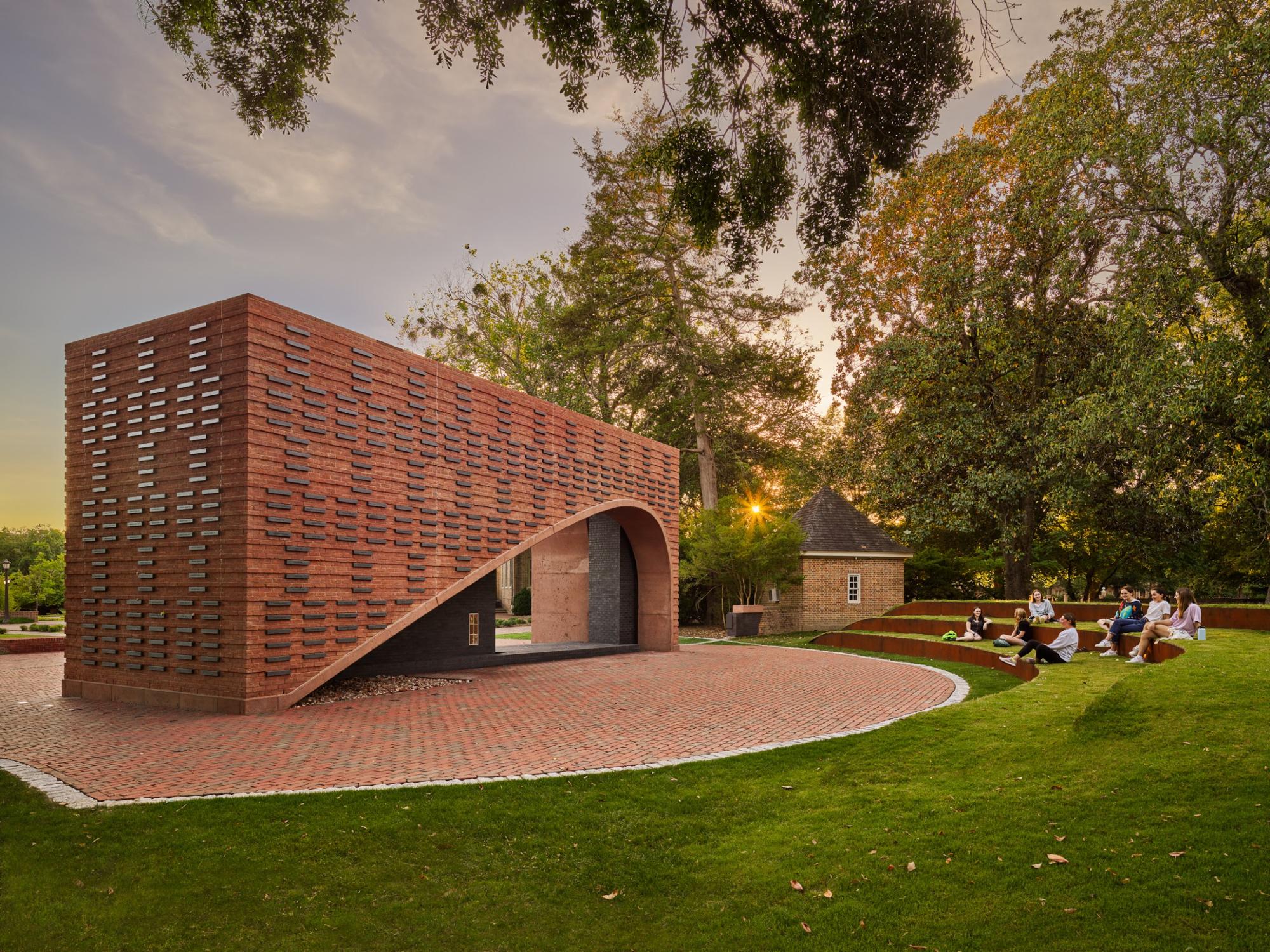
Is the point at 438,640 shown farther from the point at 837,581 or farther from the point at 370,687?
the point at 837,581

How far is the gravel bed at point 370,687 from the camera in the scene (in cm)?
1195

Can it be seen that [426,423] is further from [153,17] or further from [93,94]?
[153,17]

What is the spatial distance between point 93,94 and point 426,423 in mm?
6433

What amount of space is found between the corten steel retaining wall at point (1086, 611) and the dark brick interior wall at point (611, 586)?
32.5ft

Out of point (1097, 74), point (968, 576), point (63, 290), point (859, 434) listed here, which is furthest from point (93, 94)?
point (968, 576)

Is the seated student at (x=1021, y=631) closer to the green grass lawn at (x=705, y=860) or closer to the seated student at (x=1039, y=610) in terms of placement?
the seated student at (x=1039, y=610)

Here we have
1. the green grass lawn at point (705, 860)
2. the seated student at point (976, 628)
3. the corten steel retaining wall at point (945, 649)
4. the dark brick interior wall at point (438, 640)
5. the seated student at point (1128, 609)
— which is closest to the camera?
the green grass lawn at point (705, 860)

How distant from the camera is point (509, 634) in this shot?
27938 millimetres

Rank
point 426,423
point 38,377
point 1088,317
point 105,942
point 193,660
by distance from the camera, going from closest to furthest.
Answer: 1. point 105,942
2. point 193,660
3. point 426,423
4. point 38,377
5. point 1088,317

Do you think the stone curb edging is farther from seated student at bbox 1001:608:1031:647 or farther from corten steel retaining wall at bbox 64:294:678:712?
seated student at bbox 1001:608:1031:647

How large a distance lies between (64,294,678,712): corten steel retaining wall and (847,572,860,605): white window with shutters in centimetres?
2039

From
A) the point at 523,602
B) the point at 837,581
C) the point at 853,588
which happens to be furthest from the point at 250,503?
the point at 523,602

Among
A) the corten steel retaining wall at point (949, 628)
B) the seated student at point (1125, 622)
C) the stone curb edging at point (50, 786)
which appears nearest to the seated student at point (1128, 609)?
the seated student at point (1125, 622)

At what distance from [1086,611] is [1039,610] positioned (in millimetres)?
3964
